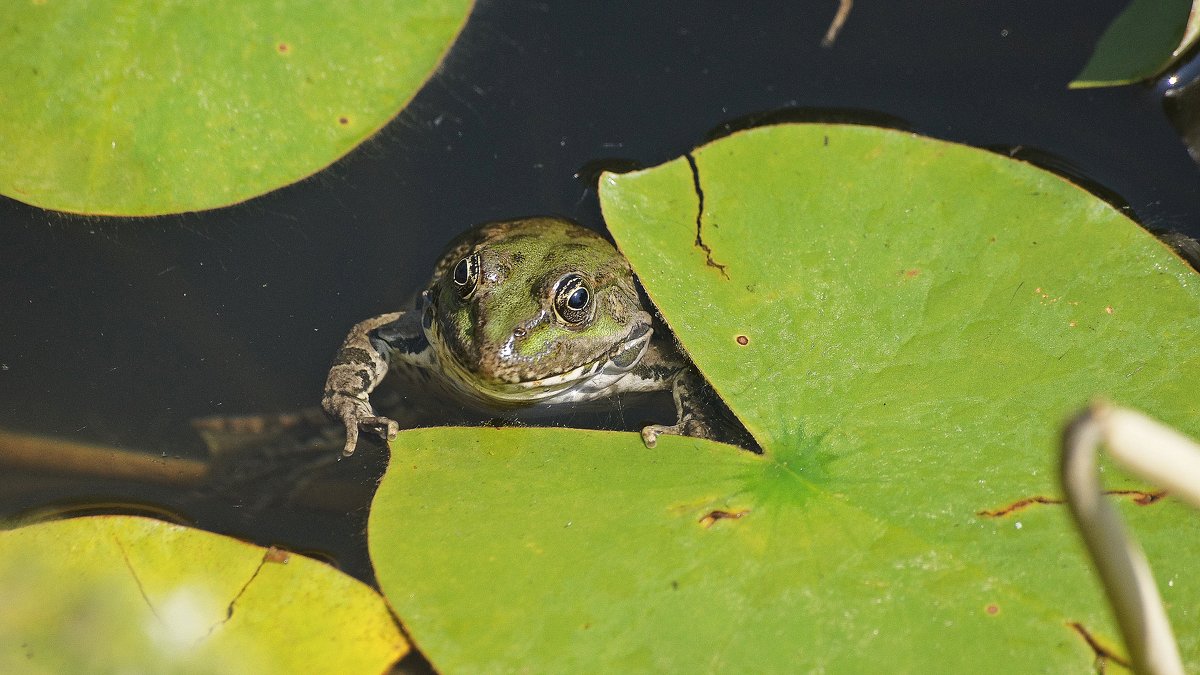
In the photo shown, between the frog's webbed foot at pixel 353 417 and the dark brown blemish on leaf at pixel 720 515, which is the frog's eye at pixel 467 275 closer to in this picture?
the frog's webbed foot at pixel 353 417

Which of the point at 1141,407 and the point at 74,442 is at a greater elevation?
the point at 1141,407

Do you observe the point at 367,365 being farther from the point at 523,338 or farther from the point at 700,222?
the point at 700,222

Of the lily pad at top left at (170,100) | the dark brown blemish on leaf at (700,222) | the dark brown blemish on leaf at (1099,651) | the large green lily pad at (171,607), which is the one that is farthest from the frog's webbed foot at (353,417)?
the dark brown blemish on leaf at (1099,651)

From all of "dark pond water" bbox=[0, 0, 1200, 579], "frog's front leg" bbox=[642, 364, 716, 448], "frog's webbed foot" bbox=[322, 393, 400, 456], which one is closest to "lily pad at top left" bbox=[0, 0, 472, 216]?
"dark pond water" bbox=[0, 0, 1200, 579]

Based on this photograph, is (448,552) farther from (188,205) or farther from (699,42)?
(699,42)

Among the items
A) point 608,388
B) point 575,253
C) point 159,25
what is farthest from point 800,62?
point 159,25

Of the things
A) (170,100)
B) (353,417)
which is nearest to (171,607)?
(353,417)
